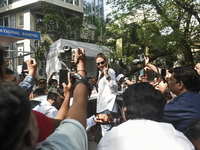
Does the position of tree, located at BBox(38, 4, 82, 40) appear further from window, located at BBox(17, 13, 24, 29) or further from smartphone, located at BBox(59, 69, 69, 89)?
smartphone, located at BBox(59, 69, 69, 89)

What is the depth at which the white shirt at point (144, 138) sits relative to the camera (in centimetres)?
117

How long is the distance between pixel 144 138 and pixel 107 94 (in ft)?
6.69

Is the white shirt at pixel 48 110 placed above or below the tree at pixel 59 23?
below

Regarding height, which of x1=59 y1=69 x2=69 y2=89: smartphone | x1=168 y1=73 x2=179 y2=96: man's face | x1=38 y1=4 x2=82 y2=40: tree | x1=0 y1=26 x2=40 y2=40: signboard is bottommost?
x1=168 y1=73 x2=179 y2=96: man's face

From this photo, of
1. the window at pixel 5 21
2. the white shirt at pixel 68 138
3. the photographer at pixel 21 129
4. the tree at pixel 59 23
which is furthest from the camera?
the window at pixel 5 21

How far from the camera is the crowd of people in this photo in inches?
20.5

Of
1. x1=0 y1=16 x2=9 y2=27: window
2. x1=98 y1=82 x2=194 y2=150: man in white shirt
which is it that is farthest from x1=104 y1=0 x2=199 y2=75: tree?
x1=0 y1=16 x2=9 y2=27: window

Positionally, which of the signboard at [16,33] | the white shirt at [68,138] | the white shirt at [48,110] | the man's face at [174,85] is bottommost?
the white shirt at [48,110]

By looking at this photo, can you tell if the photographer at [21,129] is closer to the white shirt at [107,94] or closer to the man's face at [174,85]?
the man's face at [174,85]

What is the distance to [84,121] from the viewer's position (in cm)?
93

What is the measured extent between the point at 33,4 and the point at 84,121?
1740cm

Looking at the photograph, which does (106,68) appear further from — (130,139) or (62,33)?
(62,33)

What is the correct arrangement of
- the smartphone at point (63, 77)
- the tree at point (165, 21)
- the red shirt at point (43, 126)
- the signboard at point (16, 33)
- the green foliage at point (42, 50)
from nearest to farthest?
the red shirt at point (43, 126) → the smartphone at point (63, 77) → the signboard at point (16, 33) → the tree at point (165, 21) → the green foliage at point (42, 50)

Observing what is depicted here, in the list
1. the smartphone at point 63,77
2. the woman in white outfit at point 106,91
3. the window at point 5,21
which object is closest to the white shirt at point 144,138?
the smartphone at point 63,77
